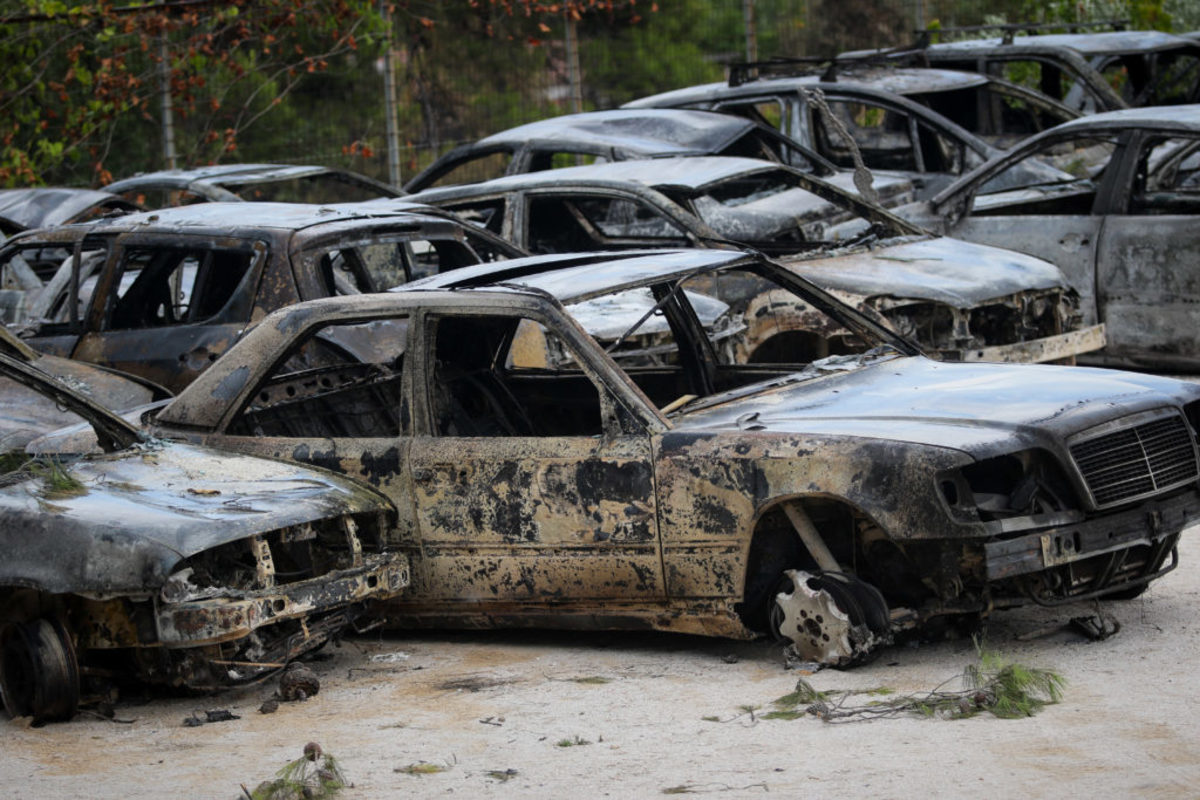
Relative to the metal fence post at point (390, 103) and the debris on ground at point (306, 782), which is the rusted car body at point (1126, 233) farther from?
the metal fence post at point (390, 103)

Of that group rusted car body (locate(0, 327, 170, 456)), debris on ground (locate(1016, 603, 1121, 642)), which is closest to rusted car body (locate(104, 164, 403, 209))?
rusted car body (locate(0, 327, 170, 456))

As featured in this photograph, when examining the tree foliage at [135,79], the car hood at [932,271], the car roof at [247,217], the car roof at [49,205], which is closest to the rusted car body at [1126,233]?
the car hood at [932,271]

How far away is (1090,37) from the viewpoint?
1725 centimetres

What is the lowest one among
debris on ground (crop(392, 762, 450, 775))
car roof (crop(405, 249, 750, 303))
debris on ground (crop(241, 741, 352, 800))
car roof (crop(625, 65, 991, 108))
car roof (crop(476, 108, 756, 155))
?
debris on ground (crop(392, 762, 450, 775))

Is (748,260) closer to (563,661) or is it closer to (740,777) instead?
(563,661)

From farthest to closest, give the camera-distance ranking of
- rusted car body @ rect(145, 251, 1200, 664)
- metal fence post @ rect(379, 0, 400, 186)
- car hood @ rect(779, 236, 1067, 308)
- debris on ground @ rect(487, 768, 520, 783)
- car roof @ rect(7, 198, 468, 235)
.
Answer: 1. metal fence post @ rect(379, 0, 400, 186)
2. car hood @ rect(779, 236, 1067, 308)
3. car roof @ rect(7, 198, 468, 235)
4. rusted car body @ rect(145, 251, 1200, 664)
5. debris on ground @ rect(487, 768, 520, 783)

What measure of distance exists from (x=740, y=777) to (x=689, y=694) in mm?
994

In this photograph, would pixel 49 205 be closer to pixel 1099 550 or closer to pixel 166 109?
pixel 166 109

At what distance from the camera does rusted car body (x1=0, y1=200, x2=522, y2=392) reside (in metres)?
9.23

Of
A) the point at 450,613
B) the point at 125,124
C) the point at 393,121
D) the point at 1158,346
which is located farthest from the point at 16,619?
the point at 125,124

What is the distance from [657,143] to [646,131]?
0.40m

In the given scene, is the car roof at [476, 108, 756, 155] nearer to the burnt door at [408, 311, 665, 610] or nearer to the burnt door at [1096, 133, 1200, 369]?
the burnt door at [1096, 133, 1200, 369]

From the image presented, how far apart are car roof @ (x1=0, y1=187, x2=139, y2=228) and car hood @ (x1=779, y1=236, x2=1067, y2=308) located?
5739mm

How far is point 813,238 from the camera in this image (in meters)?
11.8
